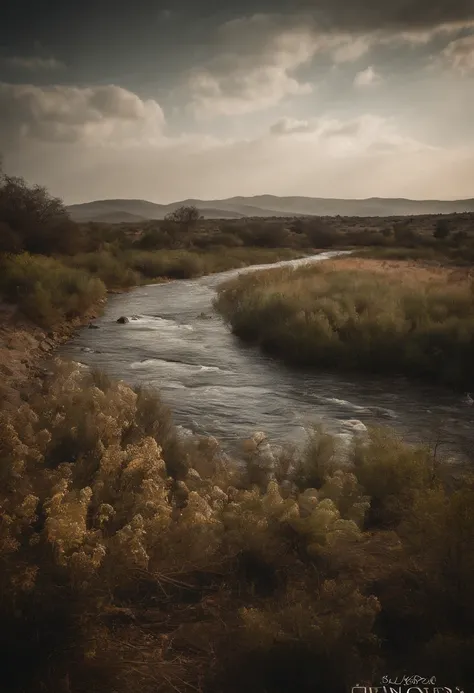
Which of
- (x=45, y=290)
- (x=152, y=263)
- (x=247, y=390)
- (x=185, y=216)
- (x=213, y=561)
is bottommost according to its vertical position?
(x=247, y=390)

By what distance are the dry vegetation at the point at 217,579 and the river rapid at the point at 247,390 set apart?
2468mm

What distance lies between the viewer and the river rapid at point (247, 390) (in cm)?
729

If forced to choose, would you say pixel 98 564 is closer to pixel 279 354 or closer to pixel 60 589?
pixel 60 589

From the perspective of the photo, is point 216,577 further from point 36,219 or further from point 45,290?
point 36,219

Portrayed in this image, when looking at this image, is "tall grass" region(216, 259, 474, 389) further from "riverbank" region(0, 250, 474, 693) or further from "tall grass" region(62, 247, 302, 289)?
"tall grass" region(62, 247, 302, 289)

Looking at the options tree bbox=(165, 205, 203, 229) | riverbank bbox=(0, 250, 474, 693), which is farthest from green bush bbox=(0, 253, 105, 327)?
tree bbox=(165, 205, 203, 229)

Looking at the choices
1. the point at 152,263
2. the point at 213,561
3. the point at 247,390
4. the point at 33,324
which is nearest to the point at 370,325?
the point at 247,390

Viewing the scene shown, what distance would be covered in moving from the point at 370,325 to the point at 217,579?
8222mm

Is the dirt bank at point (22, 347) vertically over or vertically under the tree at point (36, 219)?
under

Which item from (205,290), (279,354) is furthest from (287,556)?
(205,290)

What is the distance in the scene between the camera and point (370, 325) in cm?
1113

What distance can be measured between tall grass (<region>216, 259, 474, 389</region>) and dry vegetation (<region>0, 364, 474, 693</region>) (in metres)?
5.43

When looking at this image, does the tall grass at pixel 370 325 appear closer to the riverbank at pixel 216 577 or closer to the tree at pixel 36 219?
the riverbank at pixel 216 577

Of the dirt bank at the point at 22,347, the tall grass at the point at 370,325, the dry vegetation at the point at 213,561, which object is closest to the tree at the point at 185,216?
the tall grass at the point at 370,325
